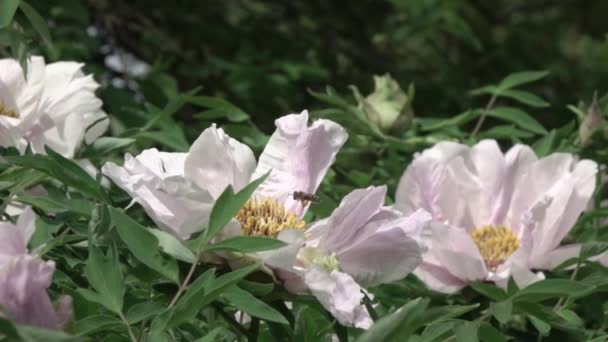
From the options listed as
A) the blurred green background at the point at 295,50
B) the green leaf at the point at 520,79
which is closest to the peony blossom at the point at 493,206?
the green leaf at the point at 520,79

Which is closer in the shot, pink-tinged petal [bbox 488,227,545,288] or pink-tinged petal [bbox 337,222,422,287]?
pink-tinged petal [bbox 337,222,422,287]

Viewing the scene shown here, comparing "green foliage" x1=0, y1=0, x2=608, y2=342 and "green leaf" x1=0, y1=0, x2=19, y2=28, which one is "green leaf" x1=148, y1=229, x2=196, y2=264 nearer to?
"green foliage" x1=0, y1=0, x2=608, y2=342

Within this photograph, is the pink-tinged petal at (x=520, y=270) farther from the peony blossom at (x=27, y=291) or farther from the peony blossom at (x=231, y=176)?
the peony blossom at (x=27, y=291)

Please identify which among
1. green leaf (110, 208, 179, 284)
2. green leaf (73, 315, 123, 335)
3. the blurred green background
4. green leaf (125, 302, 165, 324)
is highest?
green leaf (110, 208, 179, 284)

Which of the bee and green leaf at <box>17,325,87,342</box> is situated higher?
green leaf at <box>17,325,87,342</box>

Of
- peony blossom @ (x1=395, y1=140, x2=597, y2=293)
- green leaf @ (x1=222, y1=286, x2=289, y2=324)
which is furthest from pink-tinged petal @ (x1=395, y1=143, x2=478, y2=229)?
green leaf @ (x1=222, y1=286, x2=289, y2=324)

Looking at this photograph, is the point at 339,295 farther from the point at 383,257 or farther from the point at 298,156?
the point at 298,156

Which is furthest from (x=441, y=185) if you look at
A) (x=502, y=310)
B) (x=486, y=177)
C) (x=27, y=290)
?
(x=27, y=290)
